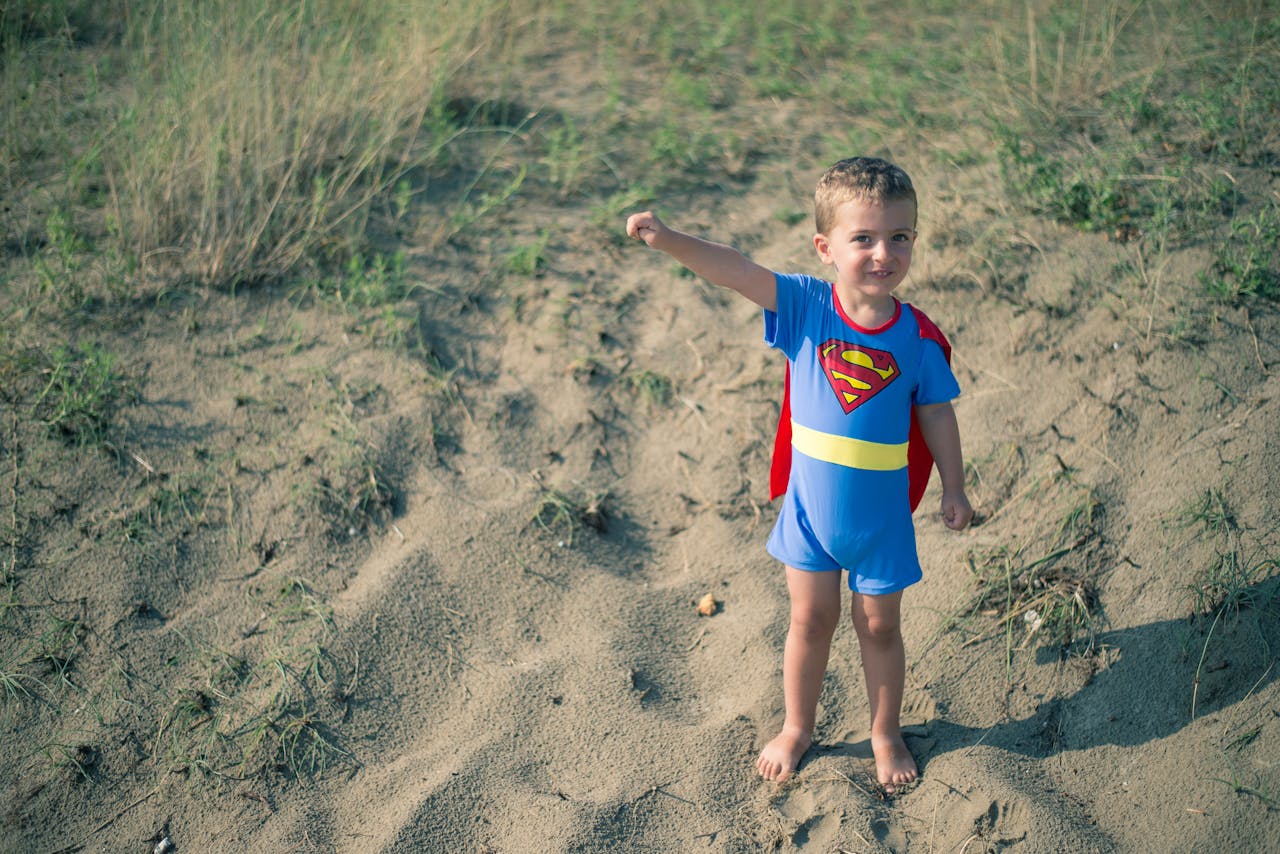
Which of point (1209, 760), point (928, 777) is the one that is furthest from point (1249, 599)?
point (928, 777)

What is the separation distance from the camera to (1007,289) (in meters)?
3.87

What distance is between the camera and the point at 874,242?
2.30 m

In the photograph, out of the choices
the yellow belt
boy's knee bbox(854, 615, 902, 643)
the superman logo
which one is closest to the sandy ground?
boy's knee bbox(854, 615, 902, 643)

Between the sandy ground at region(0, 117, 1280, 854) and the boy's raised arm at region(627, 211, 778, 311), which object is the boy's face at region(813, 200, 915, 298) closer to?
the boy's raised arm at region(627, 211, 778, 311)

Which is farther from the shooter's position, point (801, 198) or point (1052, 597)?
point (801, 198)

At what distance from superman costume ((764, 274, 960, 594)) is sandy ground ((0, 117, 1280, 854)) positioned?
0.68m

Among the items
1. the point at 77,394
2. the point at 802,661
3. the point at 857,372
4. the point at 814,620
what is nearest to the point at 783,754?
the point at 802,661

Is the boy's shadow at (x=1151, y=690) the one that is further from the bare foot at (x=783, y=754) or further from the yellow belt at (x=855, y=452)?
the yellow belt at (x=855, y=452)

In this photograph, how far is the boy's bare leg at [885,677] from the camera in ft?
8.26

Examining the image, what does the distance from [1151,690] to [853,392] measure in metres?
1.25

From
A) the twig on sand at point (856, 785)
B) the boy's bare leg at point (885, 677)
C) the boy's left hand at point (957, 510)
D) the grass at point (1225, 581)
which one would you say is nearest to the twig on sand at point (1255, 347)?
the grass at point (1225, 581)

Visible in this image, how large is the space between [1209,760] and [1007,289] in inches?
72.9

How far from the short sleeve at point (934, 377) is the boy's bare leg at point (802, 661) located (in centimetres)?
50

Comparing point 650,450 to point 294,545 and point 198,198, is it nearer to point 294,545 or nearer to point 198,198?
point 294,545
